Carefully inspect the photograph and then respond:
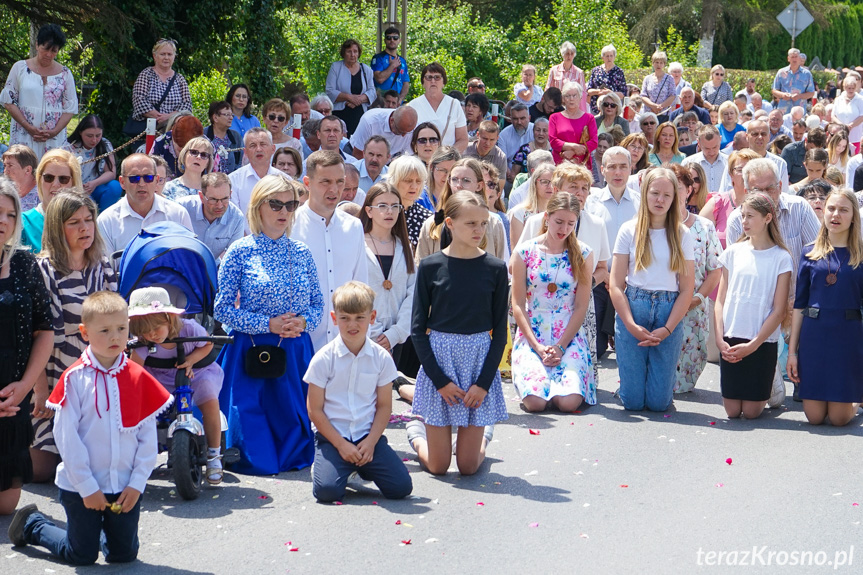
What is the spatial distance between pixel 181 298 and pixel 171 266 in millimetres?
207

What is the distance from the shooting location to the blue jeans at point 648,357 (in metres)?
8.79

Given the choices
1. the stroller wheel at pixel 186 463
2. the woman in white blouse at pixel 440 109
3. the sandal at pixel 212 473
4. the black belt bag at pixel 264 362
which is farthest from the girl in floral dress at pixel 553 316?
the woman in white blouse at pixel 440 109

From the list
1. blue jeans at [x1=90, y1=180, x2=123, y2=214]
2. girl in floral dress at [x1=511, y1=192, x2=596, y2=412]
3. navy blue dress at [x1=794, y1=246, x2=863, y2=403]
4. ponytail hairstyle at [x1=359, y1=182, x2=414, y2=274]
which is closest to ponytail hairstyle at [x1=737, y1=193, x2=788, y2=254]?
navy blue dress at [x1=794, y1=246, x2=863, y2=403]

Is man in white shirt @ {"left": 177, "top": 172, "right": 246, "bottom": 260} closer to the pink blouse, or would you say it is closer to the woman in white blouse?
the woman in white blouse

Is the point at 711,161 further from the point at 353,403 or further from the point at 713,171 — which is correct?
the point at 353,403

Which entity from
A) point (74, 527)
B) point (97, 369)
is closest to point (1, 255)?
point (97, 369)

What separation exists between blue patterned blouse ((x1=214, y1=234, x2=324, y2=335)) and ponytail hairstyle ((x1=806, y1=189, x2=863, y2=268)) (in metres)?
3.87

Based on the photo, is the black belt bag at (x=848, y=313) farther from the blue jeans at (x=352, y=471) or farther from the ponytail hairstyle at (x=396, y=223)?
the blue jeans at (x=352, y=471)

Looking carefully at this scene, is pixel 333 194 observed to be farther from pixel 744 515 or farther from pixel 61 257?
pixel 744 515

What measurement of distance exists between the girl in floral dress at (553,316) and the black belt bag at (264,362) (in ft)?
7.83

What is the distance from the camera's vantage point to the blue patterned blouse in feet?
23.5

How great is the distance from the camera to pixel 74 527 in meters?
5.30

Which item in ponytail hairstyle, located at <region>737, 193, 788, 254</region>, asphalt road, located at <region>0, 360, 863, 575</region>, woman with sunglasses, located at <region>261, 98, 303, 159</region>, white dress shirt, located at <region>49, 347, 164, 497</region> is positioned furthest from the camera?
woman with sunglasses, located at <region>261, 98, 303, 159</region>

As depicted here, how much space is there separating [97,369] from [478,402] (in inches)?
94.9
